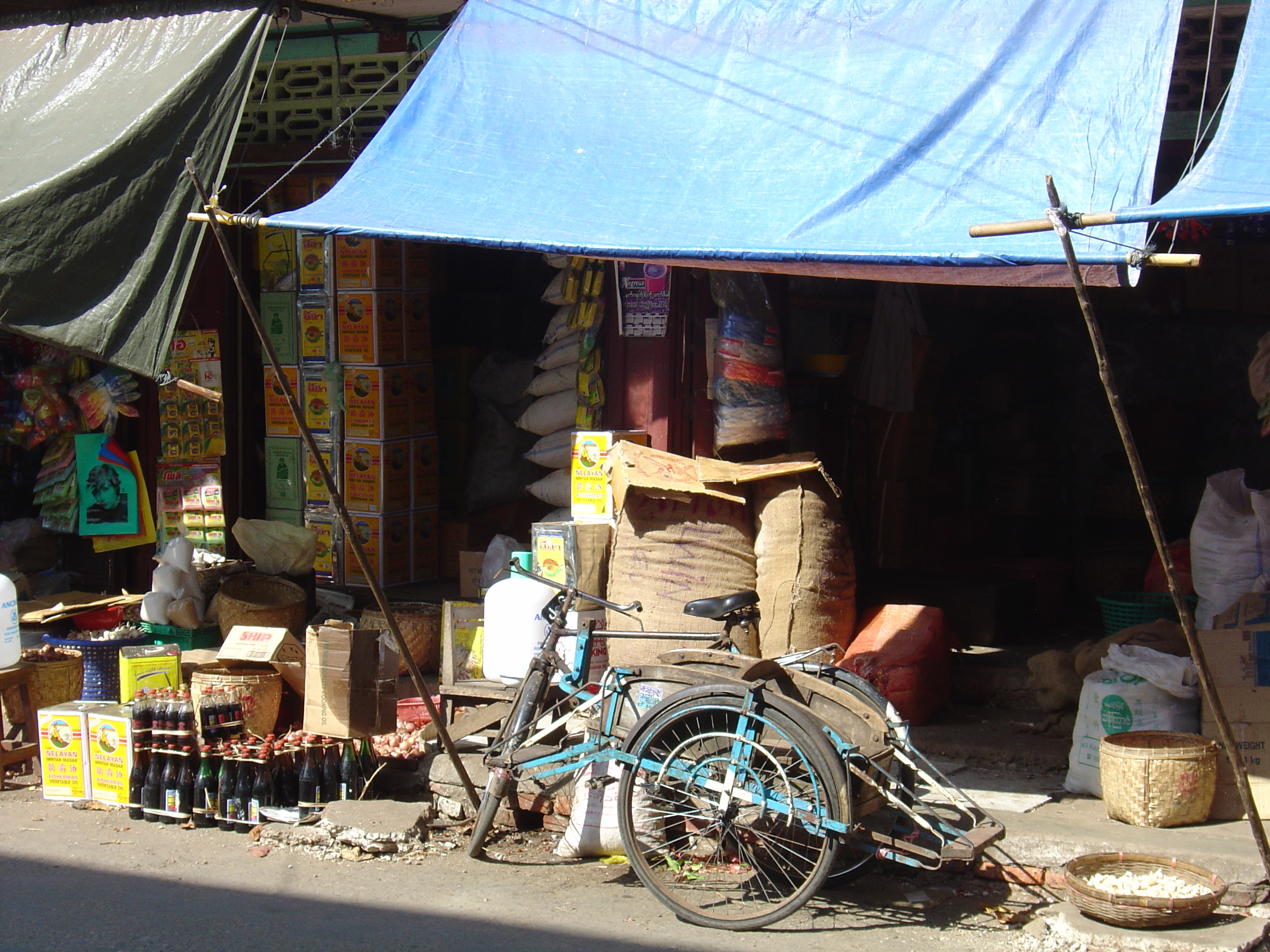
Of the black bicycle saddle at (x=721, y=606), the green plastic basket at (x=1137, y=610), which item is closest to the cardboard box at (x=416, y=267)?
the black bicycle saddle at (x=721, y=606)

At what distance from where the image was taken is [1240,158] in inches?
168

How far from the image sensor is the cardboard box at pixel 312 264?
7.87m

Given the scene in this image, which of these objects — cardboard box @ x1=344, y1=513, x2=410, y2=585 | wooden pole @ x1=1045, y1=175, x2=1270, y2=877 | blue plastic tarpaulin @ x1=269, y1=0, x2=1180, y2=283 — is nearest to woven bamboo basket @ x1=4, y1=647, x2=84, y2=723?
cardboard box @ x1=344, y1=513, x2=410, y2=585

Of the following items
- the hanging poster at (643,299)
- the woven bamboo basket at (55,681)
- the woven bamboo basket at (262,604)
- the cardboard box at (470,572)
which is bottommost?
the woven bamboo basket at (55,681)

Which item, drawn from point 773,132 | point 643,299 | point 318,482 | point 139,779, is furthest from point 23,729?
point 773,132

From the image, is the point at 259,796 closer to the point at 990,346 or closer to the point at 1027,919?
the point at 1027,919

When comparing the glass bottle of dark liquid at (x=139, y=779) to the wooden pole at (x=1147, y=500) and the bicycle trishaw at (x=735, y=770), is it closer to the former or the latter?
the bicycle trishaw at (x=735, y=770)

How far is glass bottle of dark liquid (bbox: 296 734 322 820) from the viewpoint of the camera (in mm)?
5406

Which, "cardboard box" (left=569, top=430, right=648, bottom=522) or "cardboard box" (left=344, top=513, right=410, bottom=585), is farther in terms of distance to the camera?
"cardboard box" (left=344, top=513, right=410, bottom=585)

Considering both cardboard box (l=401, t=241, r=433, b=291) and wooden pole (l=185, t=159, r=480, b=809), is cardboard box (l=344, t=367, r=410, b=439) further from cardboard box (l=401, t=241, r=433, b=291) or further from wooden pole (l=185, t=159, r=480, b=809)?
wooden pole (l=185, t=159, r=480, b=809)

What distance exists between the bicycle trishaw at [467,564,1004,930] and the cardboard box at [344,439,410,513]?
10.2 feet

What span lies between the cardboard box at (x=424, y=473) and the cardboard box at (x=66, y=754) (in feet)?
8.78

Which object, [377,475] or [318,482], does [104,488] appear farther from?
[377,475]

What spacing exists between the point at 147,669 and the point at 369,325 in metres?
2.61
